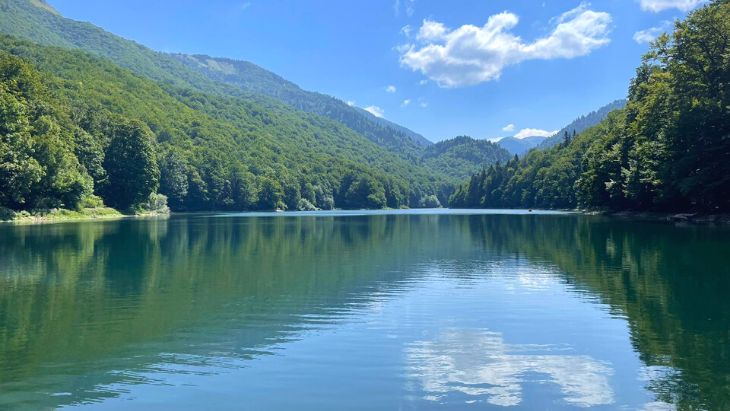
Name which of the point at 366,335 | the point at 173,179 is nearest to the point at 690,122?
the point at 366,335

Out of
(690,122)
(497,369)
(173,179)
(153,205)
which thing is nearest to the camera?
(497,369)

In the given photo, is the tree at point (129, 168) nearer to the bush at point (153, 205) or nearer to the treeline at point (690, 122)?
the bush at point (153, 205)

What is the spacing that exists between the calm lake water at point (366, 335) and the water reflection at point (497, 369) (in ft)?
0.21

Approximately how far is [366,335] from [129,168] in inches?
4928

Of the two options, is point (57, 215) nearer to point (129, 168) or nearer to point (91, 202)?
point (91, 202)

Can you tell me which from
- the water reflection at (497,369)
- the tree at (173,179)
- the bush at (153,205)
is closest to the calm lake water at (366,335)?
the water reflection at (497,369)

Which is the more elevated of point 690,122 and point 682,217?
point 690,122

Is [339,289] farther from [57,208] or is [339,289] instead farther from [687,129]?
[57,208]

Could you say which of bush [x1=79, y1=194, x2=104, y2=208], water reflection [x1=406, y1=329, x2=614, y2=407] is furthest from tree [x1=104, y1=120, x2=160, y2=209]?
water reflection [x1=406, y1=329, x2=614, y2=407]

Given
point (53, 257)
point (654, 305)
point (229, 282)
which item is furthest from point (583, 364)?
point (53, 257)

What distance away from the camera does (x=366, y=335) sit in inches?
691

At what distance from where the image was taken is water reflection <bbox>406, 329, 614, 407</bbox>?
39.8 ft

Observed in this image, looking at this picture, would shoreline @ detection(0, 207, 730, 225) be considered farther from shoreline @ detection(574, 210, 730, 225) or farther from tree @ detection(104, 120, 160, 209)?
tree @ detection(104, 120, 160, 209)

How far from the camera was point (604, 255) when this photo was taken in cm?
3934
